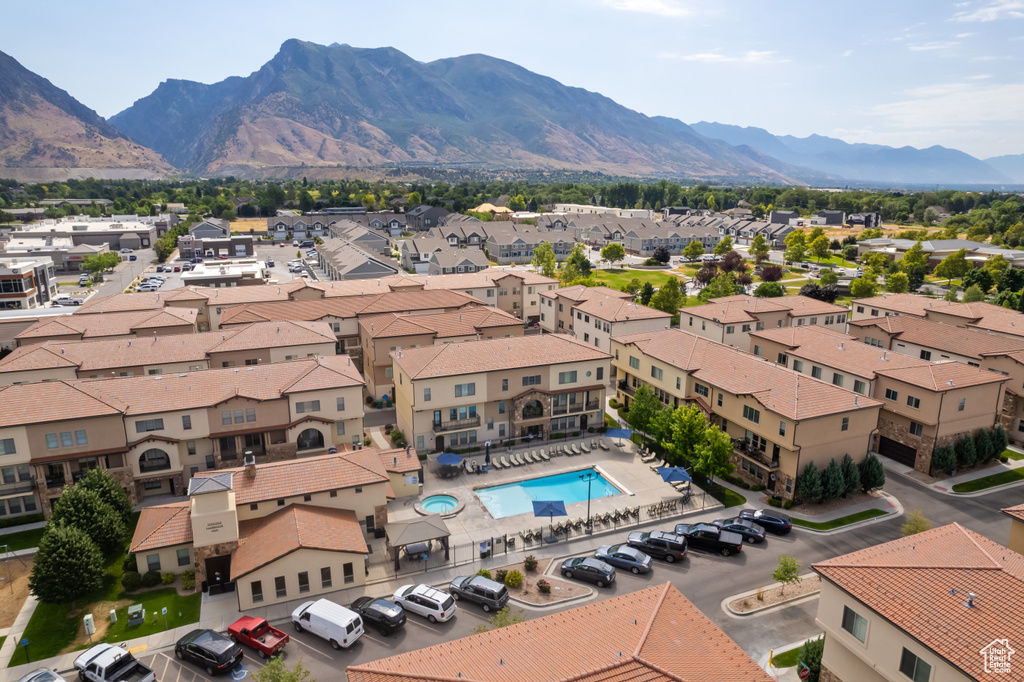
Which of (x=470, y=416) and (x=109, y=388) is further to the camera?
(x=470, y=416)

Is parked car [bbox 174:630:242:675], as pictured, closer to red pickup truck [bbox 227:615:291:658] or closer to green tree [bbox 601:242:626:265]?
red pickup truck [bbox 227:615:291:658]

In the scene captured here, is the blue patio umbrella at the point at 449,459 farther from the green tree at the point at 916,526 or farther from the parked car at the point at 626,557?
the green tree at the point at 916,526

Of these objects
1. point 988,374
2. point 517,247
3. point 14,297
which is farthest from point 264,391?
point 517,247

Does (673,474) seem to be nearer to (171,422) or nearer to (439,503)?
(439,503)

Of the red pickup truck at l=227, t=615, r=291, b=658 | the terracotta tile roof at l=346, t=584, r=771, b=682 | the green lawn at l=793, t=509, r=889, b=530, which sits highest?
the terracotta tile roof at l=346, t=584, r=771, b=682

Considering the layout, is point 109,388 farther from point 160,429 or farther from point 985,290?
point 985,290

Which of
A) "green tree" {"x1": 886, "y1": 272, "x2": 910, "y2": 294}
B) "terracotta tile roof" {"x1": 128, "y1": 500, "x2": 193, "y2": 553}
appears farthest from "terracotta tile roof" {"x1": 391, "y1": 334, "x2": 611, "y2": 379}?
"green tree" {"x1": 886, "y1": 272, "x2": 910, "y2": 294}

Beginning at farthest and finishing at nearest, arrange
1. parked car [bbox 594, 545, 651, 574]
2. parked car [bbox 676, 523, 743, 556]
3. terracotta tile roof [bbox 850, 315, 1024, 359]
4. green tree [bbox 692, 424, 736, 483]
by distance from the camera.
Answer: terracotta tile roof [bbox 850, 315, 1024, 359], green tree [bbox 692, 424, 736, 483], parked car [bbox 676, 523, 743, 556], parked car [bbox 594, 545, 651, 574]

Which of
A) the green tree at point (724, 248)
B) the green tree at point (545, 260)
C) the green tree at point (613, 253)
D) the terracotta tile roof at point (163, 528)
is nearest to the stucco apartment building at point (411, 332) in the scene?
the terracotta tile roof at point (163, 528)

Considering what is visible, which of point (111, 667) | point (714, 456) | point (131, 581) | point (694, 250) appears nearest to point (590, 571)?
point (714, 456)
